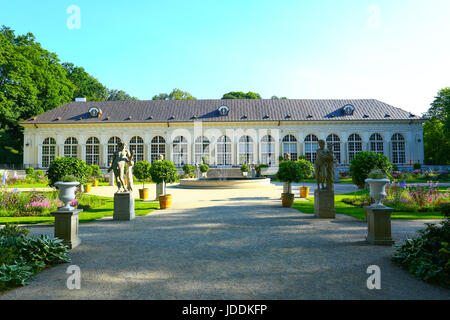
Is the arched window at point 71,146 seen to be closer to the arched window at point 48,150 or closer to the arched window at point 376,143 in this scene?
the arched window at point 48,150

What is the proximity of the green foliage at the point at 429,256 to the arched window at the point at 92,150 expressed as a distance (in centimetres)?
3698

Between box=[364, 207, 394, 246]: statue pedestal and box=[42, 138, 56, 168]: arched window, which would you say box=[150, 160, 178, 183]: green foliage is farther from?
box=[42, 138, 56, 168]: arched window

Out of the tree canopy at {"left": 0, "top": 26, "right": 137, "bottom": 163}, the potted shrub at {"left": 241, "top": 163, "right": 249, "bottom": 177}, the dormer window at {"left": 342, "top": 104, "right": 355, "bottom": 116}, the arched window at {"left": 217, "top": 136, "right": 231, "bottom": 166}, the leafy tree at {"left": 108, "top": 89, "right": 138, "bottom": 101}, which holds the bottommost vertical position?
the potted shrub at {"left": 241, "top": 163, "right": 249, "bottom": 177}

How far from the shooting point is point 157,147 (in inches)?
1411

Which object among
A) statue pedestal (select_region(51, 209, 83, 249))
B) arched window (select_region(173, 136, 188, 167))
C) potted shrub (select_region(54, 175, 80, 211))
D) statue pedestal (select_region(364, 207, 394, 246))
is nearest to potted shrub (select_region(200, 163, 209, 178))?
arched window (select_region(173, 136, 188, 167))

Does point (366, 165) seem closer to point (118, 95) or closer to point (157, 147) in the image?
point (157, 147)

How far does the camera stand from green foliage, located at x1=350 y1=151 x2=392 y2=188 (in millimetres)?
9703

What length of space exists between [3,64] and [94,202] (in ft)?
114

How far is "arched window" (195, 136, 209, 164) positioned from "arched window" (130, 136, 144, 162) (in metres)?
7.36

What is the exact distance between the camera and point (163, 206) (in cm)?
1080

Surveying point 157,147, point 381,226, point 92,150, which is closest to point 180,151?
point 157,147

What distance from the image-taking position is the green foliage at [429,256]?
3643 mm

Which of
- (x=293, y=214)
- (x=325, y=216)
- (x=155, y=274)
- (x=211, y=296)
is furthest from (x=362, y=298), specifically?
(x=293, y=214)
